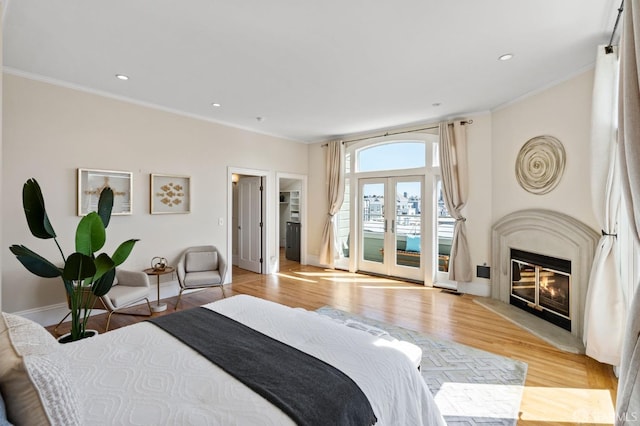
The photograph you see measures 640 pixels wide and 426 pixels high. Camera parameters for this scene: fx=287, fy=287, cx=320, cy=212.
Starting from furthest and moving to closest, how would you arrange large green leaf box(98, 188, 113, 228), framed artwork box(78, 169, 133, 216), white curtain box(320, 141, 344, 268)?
white curtain box(320, 141, 344, 268)
framed artwork box(78, 169, 133, 216)
large green leaf box(98, 188, 113, 228)

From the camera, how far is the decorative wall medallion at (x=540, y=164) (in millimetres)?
3326

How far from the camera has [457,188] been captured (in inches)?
180

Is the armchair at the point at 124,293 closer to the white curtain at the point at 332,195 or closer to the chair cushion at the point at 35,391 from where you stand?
the chair cushion at the point at 35,391

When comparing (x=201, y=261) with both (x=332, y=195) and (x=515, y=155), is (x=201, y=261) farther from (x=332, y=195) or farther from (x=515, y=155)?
(x=515, y=155)

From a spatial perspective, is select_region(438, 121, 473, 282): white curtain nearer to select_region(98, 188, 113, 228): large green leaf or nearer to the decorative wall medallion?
the decorative wall medallion

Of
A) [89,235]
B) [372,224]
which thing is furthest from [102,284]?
[372,224]

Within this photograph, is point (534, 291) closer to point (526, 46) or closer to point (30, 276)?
point (526, 46)

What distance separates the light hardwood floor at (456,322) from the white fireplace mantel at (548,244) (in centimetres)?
54

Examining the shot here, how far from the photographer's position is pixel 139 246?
13.0ft

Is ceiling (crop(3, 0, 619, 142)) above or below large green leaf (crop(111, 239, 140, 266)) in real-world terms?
above

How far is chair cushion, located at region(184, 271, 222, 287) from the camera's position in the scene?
3.95 meters

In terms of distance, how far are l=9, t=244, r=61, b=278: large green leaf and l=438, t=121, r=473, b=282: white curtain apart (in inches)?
190

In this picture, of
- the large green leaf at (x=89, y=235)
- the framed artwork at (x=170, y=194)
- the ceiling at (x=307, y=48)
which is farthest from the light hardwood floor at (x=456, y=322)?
the ceiling at (x=307, y=48)

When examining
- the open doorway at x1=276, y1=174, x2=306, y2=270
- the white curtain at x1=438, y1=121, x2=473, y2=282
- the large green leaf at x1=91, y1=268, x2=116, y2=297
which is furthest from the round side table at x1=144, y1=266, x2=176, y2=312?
the white curtain at x1=438, y1=121, x2=473, y2=282
